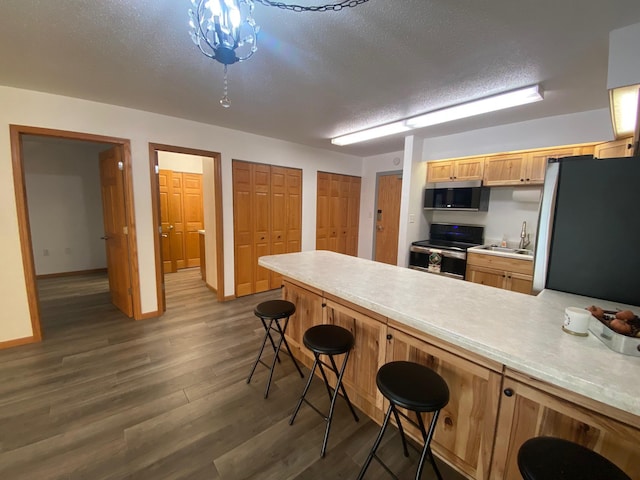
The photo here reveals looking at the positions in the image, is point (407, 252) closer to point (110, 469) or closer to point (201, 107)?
point (201, 107)

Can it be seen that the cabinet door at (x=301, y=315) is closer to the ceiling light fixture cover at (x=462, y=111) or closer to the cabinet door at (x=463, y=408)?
the cabinet door at (x=463, y=408)

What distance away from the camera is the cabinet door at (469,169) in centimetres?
371

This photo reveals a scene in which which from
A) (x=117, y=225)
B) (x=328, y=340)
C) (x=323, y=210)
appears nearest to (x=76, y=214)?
(x=117, y=225)

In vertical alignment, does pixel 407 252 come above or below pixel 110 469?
above

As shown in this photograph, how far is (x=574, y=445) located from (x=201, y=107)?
375 centimetres

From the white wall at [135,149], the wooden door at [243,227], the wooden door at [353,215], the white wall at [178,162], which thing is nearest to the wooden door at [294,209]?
the white wall at [135,149]

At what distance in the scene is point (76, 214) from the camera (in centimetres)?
529

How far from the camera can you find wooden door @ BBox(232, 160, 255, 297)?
400 cm

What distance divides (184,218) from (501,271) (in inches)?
228

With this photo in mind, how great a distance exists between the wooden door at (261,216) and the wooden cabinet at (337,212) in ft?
3.70

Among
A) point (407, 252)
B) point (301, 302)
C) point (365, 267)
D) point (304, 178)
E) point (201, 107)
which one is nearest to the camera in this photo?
point (365, 267)

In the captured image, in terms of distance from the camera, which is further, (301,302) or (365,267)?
(301,302)

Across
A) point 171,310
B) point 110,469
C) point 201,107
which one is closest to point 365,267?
point 110,469

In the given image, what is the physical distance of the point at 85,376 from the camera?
7.40ft
